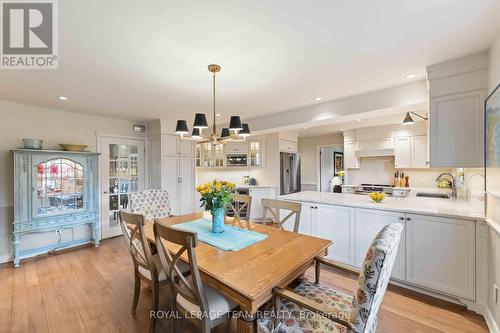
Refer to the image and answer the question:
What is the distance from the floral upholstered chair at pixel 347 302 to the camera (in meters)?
1.05

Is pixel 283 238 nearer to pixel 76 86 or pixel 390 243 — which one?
pixel 390 243

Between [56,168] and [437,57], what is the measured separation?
17.2 feet

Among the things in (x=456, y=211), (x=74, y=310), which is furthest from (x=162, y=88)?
(x=456, y=211)

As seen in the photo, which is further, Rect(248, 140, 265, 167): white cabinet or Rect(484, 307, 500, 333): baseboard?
Rect(248, 140, 265, 167): white cabinet

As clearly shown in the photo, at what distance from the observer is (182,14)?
150 cm

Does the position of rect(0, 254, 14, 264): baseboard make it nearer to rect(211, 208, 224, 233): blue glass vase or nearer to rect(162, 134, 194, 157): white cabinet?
rect(162, 134, 194, 157): white cabinet

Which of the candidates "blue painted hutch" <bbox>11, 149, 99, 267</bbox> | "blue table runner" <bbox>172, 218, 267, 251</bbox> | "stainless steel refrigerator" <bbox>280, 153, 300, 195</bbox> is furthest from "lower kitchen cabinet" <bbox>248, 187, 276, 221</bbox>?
"blue painted hutch" <bbox>11, 149, 99, 267</bbox>

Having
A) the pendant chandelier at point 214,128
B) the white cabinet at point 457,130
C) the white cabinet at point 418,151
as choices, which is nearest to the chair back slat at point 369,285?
the pendant chandelier at point 214,128

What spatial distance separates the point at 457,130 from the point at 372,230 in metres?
1.36

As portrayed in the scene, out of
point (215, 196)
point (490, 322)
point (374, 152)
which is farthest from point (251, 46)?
point (374, 152)

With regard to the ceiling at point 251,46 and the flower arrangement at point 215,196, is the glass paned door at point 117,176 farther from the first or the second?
the flower arrangement at point 215,196

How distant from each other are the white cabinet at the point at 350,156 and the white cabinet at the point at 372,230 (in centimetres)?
327

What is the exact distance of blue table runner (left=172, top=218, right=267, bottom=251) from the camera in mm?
1781

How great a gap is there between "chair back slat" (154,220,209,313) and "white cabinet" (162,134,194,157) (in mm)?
3355
